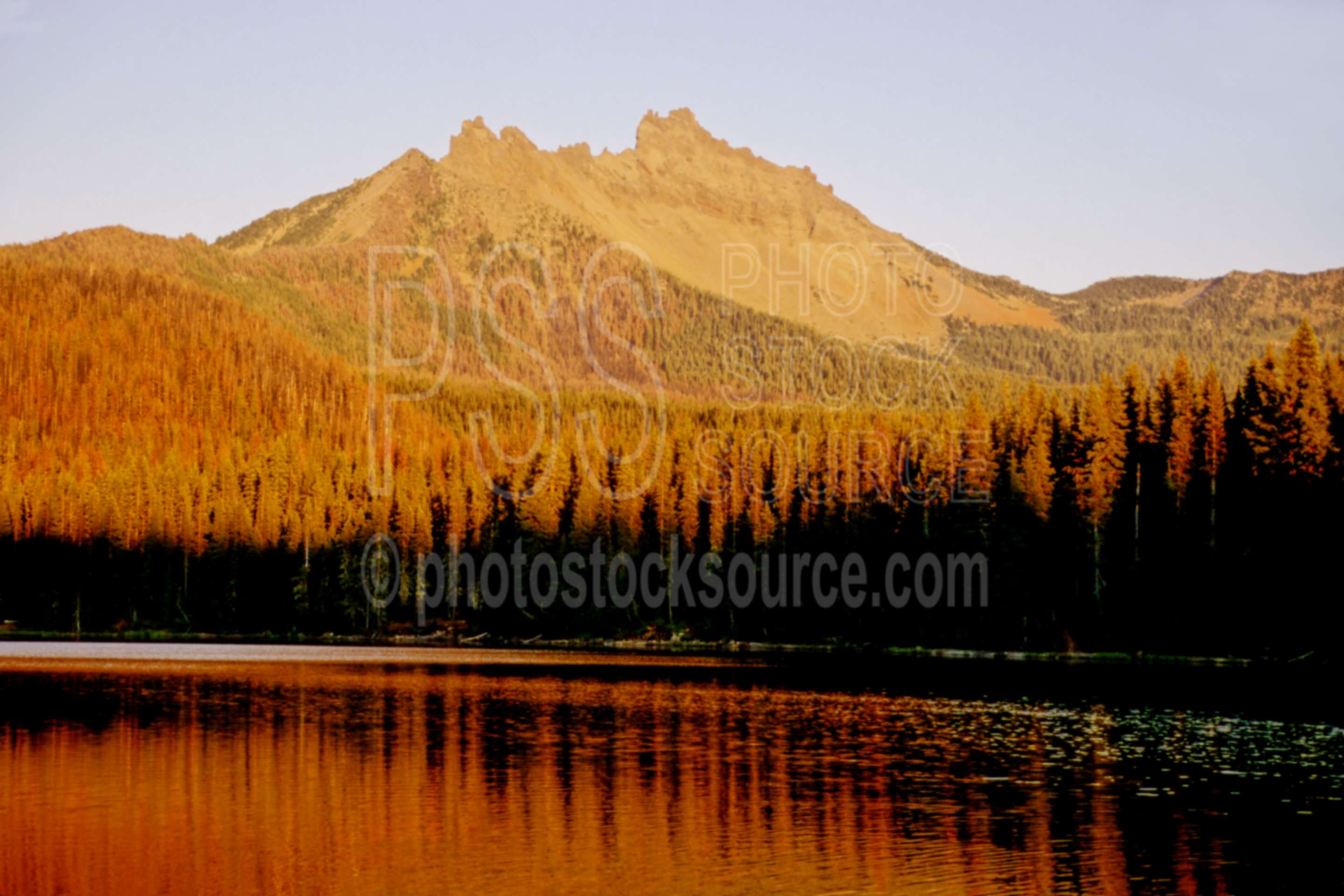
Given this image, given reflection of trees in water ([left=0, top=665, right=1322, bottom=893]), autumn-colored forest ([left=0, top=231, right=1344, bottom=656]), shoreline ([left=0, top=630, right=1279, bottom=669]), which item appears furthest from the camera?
shoreline ([left=0, top=630, right=1279, bottom=669])

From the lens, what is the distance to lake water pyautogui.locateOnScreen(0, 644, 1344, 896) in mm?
27891

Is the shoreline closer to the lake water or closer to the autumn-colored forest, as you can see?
the autumn-colored forest

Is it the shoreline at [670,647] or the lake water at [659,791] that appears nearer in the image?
the lake water at [659,791]

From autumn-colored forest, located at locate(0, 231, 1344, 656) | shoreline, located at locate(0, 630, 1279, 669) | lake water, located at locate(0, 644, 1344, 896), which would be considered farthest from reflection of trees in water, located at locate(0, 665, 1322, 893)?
autumn-colored forest, located at locate(0, 231, 1344, 656)

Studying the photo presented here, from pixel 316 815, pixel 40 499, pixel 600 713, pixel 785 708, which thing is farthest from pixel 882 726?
pixel 40 499

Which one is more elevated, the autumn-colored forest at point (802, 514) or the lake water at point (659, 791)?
the autumn-colored forest at point (802, 514)

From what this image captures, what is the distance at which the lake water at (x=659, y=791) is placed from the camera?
27.9m

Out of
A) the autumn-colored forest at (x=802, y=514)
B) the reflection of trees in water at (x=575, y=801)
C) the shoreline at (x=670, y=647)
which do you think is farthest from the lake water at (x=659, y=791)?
the autumn-colored forest at (x=802, y=514)

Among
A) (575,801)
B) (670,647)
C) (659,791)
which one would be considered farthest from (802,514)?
(575,801)

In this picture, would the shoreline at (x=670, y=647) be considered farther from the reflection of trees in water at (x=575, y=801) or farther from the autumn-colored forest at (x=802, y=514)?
the reflection of trees in water at (x=575, y=801)

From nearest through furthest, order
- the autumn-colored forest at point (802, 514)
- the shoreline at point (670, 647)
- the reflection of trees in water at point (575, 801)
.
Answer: the reflection of trees in water at point (575, 801) → the autumn-colored forest at point (802, 514) → the shoreline at point (670, 647)

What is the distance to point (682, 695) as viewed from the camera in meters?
65.8

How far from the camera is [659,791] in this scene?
37406 millimetres

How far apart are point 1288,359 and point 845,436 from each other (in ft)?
147
